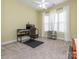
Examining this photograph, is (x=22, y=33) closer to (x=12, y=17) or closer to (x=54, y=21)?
(x=12, y=17)

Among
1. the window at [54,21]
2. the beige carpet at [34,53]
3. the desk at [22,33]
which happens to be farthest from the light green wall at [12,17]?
the window at [54,21]

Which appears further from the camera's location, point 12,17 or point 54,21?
point 54,21

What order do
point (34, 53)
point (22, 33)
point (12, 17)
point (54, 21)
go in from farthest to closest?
point (54, 21) → point (22, 33) → point (12, 17) → point (34, 53)

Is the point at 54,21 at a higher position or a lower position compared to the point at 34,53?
higher

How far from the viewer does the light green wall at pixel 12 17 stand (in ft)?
15.8

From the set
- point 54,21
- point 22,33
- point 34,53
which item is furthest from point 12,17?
point 54,21

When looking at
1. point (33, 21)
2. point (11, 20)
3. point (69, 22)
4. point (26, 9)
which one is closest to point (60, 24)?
point (69, 22)

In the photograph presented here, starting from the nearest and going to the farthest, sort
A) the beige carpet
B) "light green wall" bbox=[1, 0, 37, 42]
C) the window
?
the beige carpet
"light green wall" bbox=[1, 0, 37, 42]
the window

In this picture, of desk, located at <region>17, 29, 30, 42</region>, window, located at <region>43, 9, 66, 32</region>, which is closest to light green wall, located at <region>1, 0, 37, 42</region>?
desk, located at <region>17, 29, 30, 42</region>

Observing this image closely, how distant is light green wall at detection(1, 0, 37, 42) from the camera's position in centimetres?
483

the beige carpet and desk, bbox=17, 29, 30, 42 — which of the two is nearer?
the beige carpet

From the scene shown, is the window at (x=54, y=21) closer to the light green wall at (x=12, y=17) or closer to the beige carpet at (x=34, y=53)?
the light green wall at (x=12, y=17)

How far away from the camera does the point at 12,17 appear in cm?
535

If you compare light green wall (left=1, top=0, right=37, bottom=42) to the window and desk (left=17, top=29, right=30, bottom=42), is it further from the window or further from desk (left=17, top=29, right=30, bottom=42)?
the window
